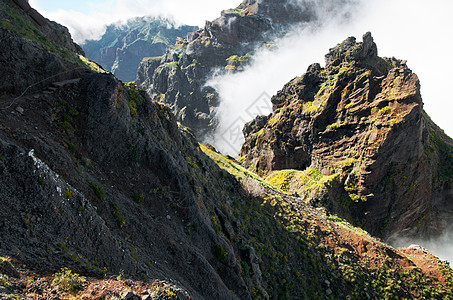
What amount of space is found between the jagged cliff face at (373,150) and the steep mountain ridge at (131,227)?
85.8ft

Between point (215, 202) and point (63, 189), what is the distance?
13502mm

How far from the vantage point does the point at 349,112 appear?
187ft

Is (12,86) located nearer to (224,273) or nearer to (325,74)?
(224,273)

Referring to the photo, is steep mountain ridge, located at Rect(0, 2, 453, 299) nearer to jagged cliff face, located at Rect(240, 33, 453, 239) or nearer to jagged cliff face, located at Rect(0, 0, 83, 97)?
jagged cliff face, located at Rect(0, 0, 83, 97)

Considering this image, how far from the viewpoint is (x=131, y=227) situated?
467 inches

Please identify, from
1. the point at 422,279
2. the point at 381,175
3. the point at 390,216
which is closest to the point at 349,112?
the point at 381,175

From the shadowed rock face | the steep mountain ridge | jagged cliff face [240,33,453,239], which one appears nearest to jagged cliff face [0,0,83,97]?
the steep mountain ridge

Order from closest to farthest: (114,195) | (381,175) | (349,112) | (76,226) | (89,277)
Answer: (89,277), (76,226), (114,195), (381,175), (349,112)

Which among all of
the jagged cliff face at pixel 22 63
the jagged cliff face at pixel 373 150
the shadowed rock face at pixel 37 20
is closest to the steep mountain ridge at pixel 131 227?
the jagged cliff face at pixel 22 63

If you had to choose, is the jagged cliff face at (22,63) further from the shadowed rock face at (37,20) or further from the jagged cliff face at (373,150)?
the jagged cliff face at (373,150)

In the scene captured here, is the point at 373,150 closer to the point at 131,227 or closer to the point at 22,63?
the point at 131,227

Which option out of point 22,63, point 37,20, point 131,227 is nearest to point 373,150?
point 131,227

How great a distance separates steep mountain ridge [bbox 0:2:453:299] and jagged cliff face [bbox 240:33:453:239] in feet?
85.8

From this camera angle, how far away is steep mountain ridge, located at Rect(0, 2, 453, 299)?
7.43 m
